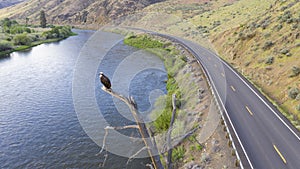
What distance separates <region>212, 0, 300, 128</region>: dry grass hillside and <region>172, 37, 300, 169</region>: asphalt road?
1989 mm

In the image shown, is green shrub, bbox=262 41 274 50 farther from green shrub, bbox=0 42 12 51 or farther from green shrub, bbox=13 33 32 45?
green shrub, bbox=13 33 32 45

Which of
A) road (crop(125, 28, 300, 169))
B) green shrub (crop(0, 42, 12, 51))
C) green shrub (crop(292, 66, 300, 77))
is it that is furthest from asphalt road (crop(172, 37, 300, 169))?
green shrub (crop(0, 42, 12, 51))

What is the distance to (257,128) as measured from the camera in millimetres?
21922

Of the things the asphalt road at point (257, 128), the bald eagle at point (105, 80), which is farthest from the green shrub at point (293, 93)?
the bald eagle at point (105, 80)

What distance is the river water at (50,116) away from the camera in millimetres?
24156

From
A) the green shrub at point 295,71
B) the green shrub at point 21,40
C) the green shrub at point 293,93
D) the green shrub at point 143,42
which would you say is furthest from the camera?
the green shrub at point 21,40

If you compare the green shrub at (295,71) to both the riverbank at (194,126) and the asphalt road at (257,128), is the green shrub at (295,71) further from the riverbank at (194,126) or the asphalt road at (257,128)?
the riverbank at (194,126)

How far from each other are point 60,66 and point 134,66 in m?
18.5

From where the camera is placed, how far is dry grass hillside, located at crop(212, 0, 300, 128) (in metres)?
28.3

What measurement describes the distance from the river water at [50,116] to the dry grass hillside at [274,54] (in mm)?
15178

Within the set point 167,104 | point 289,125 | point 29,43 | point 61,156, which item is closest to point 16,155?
point 61,156

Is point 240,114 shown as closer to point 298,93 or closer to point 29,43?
point 298,93

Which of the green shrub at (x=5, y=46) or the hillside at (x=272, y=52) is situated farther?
the green shrub at (x=5, y=46)

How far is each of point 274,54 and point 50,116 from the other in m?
34.2
